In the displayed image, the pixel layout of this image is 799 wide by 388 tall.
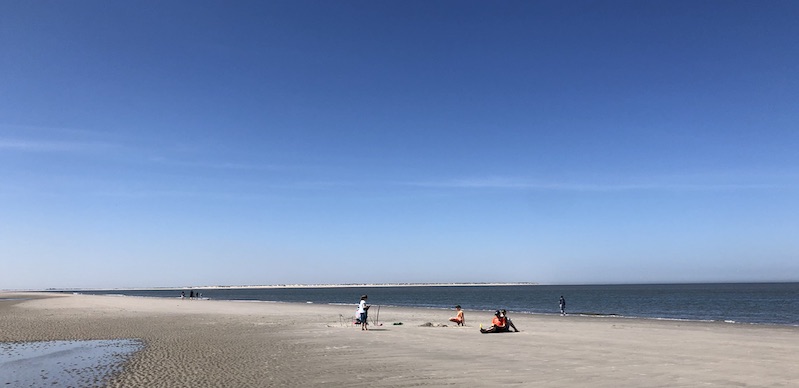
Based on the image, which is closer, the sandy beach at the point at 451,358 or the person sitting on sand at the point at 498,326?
the sandy beach at the point at 451,358

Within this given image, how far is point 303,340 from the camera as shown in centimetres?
2341

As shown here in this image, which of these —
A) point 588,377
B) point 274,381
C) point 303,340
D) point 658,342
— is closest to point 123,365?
point 274,381

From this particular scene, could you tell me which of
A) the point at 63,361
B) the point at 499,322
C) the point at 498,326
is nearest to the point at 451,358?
the point at 498,326

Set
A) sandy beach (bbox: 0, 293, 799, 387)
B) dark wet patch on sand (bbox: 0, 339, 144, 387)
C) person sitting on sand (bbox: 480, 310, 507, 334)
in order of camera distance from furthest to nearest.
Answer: person sitting on sand (bbox: 480, 310, 507, 334)
dark wet patch on sand (bbox: 0, 339, 144, 387)
sandy beach (bbox: 0, 293, 799, 387)

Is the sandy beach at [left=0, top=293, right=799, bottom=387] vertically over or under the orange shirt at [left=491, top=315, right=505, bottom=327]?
under

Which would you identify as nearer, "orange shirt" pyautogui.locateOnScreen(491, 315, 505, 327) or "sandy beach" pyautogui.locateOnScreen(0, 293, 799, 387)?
"sandy beach" pyautogui.locateOnScreen(0, 293, 799, 387)

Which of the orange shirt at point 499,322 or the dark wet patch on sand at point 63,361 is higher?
the orange shirt at point 499,322

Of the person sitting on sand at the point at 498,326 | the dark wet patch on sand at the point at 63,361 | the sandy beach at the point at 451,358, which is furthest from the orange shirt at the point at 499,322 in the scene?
the dark wet patch on sand at the point at 63,361

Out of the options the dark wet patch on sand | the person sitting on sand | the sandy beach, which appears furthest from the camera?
the person sitting on sand

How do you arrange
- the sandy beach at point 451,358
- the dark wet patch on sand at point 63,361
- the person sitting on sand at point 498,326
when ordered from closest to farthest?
the sandy beach at point 451,358 < the dark wet patch on sand at point 63,361 < the person sitting on sand at point 498,326

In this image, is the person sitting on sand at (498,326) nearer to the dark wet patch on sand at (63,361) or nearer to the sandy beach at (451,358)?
the sandy beach at (451,358)

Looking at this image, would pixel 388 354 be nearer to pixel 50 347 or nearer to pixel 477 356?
pixel 477 356

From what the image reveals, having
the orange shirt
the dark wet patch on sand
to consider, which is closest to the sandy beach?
the dark wet patch on sand

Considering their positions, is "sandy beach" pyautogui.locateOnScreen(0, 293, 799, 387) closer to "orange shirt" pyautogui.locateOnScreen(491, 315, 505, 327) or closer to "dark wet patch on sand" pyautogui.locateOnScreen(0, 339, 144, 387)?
"dark wet patch on sand" pyautogui.locateOnScreen(0, 339, 144, 387)
